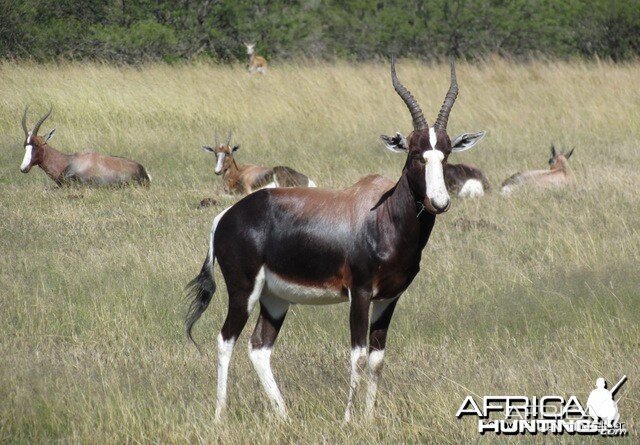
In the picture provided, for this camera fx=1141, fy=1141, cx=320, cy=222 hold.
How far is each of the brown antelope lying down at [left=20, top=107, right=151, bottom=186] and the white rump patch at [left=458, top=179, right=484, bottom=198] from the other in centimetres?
448

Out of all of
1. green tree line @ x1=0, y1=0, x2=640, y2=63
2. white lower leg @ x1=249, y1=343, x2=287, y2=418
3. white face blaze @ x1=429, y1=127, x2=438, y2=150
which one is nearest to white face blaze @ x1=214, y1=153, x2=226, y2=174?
white lower leg @ x1=249, y1=343, x2=287, y2=418

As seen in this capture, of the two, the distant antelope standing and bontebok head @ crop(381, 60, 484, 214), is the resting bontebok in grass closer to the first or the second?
bontebok head @ crop(381, 60, 484, 214)

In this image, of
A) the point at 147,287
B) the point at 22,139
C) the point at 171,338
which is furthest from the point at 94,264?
the point at 22,139

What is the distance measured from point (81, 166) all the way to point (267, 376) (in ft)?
34.4

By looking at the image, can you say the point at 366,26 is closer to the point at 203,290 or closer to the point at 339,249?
the point at 203,290

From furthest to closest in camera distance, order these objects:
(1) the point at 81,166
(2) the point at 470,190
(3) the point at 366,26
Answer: (3) the point at 366,26 → (1) the point at 81,166 → (2) the point at 470,190

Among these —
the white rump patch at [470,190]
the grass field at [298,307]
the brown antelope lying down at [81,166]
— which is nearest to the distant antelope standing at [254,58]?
the grass field at [298,307]

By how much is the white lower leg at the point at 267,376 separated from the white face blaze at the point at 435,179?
1.43 m

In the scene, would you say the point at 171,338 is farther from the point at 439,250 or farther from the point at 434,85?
the point at 434,85

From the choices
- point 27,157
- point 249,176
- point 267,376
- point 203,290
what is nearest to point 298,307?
point 203,290

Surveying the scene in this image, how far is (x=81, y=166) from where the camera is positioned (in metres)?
16.4

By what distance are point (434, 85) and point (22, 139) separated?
28.9 ft

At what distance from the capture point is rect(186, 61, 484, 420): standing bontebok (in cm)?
620

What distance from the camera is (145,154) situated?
731 inches
